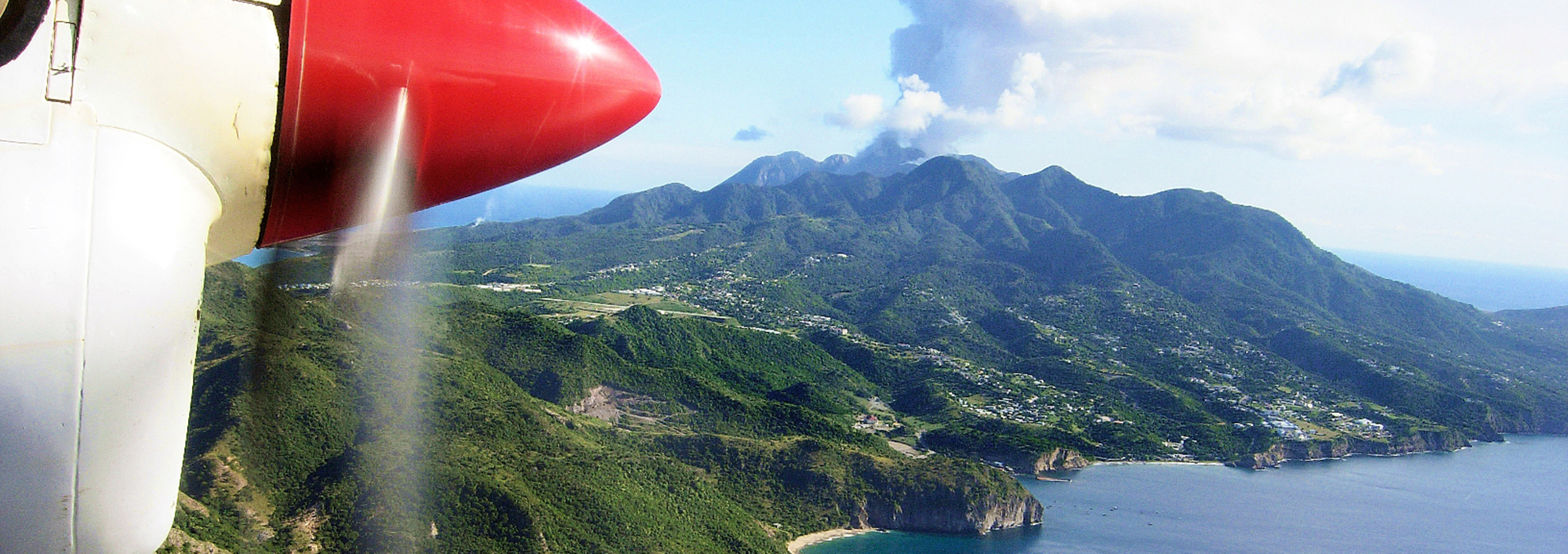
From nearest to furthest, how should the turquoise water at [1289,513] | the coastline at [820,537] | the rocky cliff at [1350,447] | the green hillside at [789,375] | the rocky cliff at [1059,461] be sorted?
the green hillside at [789,375] < the coastline at [820,537] < the turquoise water at [1289,513] < the rocky cliff at [1059,461] < the rocky cliff at [1350,447]

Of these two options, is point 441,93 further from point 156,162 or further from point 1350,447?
point 1350,447

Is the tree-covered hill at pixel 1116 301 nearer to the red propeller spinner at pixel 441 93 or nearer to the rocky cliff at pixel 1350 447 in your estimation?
the rocky cliff at pixel 1350 447

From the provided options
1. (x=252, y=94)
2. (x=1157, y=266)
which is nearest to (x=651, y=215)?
(x=1157, y=266)

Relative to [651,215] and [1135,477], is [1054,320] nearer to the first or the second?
[1135,477]

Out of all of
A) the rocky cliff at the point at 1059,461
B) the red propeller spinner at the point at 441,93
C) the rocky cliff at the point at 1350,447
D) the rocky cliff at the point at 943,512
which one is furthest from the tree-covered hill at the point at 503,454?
the rocky cliff at the point at 1350,447

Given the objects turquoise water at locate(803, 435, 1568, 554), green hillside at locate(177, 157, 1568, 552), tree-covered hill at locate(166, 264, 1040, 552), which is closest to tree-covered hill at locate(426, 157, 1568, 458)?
green hillside at locate(177, 157, 1568, 552)

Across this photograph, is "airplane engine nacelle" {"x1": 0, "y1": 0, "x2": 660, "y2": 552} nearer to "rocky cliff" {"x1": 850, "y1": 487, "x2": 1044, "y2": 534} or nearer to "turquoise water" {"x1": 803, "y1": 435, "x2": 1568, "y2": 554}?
"turquoise water" {"x1": 803, "y1": 435, "x2": 1568, "y2": 554}
